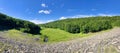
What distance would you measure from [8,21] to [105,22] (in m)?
45.3

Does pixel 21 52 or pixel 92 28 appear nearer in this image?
pixel 21 52

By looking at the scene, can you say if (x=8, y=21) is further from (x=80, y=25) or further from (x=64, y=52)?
(x=64, y=52)

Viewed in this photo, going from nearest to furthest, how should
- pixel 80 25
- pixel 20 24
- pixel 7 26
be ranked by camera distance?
pixel 7 26, pixel 20 24, pixel 80 25

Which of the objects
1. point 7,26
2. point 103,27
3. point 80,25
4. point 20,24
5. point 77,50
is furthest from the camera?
point 80,25

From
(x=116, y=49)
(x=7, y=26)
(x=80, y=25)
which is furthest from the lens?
(x=80, y=25)

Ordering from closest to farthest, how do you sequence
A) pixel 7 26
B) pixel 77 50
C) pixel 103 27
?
pixel 77 50 → pixel 7 26 → pixel 103 27

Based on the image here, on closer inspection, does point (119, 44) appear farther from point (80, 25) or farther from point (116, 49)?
point (80, 25)

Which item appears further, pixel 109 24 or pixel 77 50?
pixel 109 24

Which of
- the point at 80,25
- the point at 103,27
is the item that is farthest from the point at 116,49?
the point at 80,25

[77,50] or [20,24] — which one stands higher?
[20,24]

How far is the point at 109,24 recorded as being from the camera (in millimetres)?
111438

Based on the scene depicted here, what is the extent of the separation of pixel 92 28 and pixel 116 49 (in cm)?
8353

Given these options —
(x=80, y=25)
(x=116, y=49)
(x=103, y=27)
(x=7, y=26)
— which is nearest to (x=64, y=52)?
(x=116, y=49)

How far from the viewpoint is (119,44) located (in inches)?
1159
